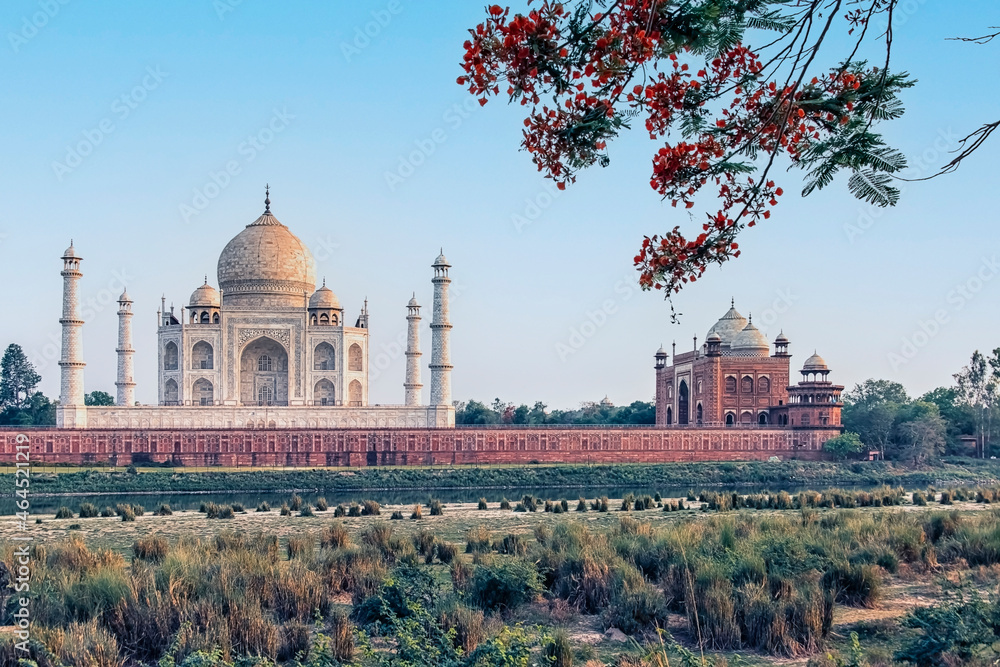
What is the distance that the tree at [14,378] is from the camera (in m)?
57.5

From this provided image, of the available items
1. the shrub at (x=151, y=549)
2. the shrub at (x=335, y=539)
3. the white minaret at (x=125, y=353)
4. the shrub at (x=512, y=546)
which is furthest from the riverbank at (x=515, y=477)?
the shrub at (x=512, y=546)

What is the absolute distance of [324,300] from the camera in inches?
2008

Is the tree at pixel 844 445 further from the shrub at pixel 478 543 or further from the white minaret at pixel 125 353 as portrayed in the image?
the shrub at pixel 478 543

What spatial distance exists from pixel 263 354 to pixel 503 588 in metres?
41.1

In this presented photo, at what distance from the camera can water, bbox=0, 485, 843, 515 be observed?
30516mm

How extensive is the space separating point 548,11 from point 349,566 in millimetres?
8687

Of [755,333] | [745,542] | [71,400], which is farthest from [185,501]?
[755,333]

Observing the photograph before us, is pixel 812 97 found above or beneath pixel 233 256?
beneath

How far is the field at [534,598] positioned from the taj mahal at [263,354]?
98.7 ft

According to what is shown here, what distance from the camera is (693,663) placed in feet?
24.3

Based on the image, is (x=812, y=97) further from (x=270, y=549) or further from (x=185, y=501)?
(x=185, y=501)

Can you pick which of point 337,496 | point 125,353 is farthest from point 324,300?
point 337,496

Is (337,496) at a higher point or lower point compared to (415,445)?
lower

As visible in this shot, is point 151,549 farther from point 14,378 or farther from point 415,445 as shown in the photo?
point 14,378
